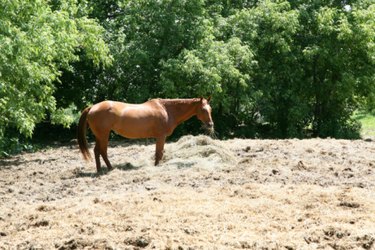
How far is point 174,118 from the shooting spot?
10516mm

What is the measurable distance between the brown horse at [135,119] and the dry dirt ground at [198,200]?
473 mm

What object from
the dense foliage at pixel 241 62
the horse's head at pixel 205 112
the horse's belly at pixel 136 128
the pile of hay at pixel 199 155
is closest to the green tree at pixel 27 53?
the horse's belly at pixel 136 128

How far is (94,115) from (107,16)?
1049 centimetres

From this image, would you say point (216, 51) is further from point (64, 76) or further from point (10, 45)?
point (10, 45)

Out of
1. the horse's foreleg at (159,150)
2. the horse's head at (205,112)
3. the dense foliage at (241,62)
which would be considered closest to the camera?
the horse's foreleg at (159,150)

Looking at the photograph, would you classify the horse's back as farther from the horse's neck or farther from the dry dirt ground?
the dry dirt ground

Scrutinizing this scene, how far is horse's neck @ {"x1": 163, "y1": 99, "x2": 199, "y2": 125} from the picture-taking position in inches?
414

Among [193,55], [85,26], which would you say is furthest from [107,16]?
[85,26]

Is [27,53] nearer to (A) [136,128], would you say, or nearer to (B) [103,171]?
(A) [136,128]

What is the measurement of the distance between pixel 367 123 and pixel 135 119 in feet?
54.9

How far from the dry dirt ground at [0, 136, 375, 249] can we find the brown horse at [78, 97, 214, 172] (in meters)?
0.47

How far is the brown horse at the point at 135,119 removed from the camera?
988cm

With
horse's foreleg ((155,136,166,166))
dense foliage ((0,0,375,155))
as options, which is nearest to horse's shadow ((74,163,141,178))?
horse's foreleg ((155,136,166,166))

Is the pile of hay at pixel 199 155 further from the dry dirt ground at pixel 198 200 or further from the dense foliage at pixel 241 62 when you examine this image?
the dense foliage at pixel 241 62
